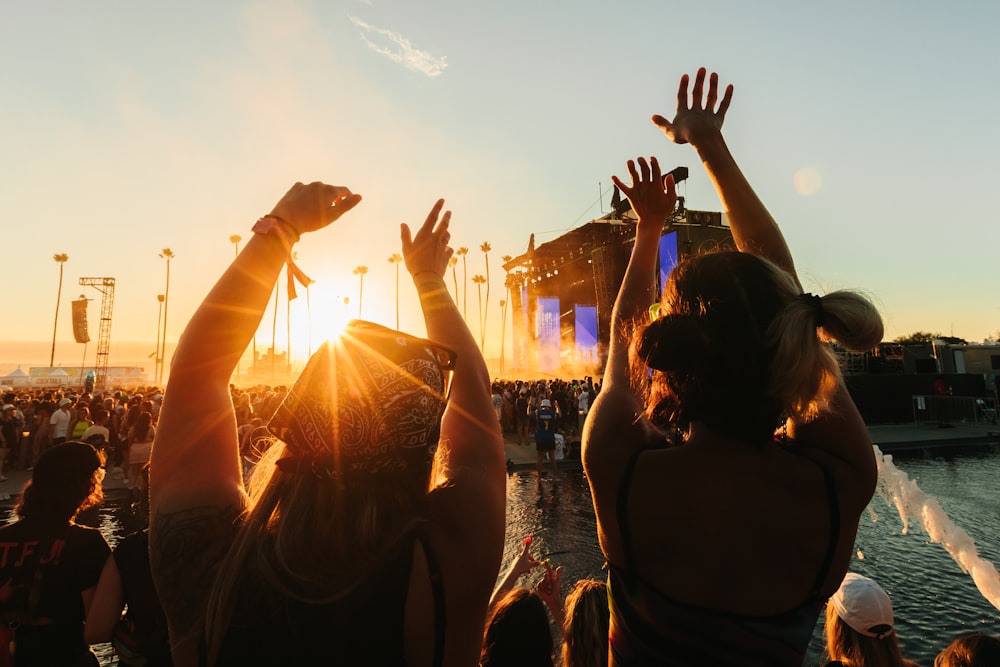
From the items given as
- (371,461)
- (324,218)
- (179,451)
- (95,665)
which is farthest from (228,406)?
(95,665)

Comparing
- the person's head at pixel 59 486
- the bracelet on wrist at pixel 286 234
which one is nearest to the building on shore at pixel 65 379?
the person's head at pixel 59 486

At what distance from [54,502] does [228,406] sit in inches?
90.3

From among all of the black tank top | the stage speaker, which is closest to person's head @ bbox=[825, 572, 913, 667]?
the black tank top

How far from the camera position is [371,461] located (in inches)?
40.1

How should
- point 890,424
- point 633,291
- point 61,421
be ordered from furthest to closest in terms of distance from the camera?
point 890,424
point 61,421
point 633,291

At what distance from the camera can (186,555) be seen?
1040 millimetres

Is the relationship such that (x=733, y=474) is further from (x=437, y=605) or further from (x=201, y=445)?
(x=201, y=445)

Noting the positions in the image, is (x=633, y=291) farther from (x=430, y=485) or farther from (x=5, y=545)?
(x=5, y=545)

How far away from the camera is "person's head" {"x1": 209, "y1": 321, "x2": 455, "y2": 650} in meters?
0.98

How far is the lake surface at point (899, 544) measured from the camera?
5516mm

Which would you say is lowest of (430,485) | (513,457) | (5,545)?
(513,457)

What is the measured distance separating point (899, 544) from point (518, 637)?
8.67 metres

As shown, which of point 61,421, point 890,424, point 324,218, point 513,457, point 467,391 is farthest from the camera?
point 890,424

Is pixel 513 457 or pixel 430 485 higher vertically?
pixel 430 485
